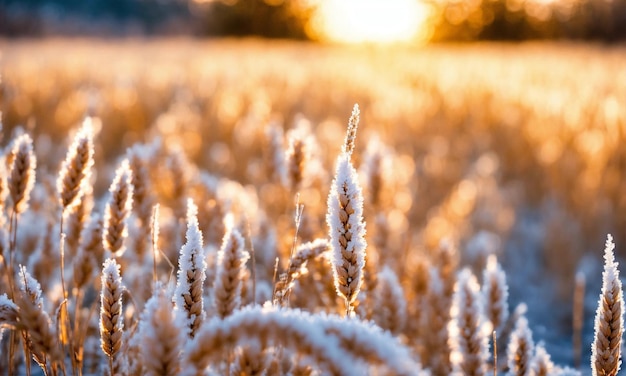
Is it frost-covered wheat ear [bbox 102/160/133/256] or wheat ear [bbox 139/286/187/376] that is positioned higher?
frost-covered wheat ear [bbox 102/160/133/256]

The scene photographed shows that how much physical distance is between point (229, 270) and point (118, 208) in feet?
0.68

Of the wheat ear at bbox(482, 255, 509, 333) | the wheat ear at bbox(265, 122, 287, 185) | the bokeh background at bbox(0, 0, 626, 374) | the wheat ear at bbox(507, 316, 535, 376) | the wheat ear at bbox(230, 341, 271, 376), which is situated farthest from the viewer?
the bokeh background at bbox(0, 0, 626, 374)

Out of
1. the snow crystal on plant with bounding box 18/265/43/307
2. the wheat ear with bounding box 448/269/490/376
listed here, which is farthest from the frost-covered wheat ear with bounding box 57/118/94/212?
the wheat ear with bounding box 448/269/490/376

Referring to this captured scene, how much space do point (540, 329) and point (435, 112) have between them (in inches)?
131

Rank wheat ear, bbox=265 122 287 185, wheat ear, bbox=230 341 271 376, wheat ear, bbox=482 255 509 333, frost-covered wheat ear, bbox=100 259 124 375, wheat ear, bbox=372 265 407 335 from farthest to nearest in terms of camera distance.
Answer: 1. wheat ear, bbox=265 122 287 185
2. wheat ear, bbox=372 265 407 335
3. wheat ear, bbox=482 255 509 333
4. frost-covered wheat ear, bbox=100 259 124 375
5. wheat ear, bbox=230 341 271 376

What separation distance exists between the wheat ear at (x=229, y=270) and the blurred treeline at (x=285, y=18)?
25706 millimetres

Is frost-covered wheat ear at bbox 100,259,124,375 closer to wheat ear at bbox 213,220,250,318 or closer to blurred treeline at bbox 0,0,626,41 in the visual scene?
wheat ear at bbox 213,220,250,318

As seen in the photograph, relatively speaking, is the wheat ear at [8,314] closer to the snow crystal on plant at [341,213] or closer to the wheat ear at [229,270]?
the wheat ear at [229,270]

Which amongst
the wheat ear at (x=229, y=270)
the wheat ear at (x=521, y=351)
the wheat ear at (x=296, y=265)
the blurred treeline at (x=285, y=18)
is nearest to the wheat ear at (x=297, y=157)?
the wheat ear at (x=296, y=265)

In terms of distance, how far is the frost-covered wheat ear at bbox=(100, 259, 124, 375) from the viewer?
2.77 feet

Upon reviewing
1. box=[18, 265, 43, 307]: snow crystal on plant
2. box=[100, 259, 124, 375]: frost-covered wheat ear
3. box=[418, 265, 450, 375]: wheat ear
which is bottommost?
box=[100, 259, 124, 375]: frost-covered wheat ear

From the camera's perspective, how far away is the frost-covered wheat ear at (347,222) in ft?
2.59

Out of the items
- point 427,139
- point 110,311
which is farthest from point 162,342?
point 427,139

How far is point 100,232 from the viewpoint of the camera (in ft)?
3.94
